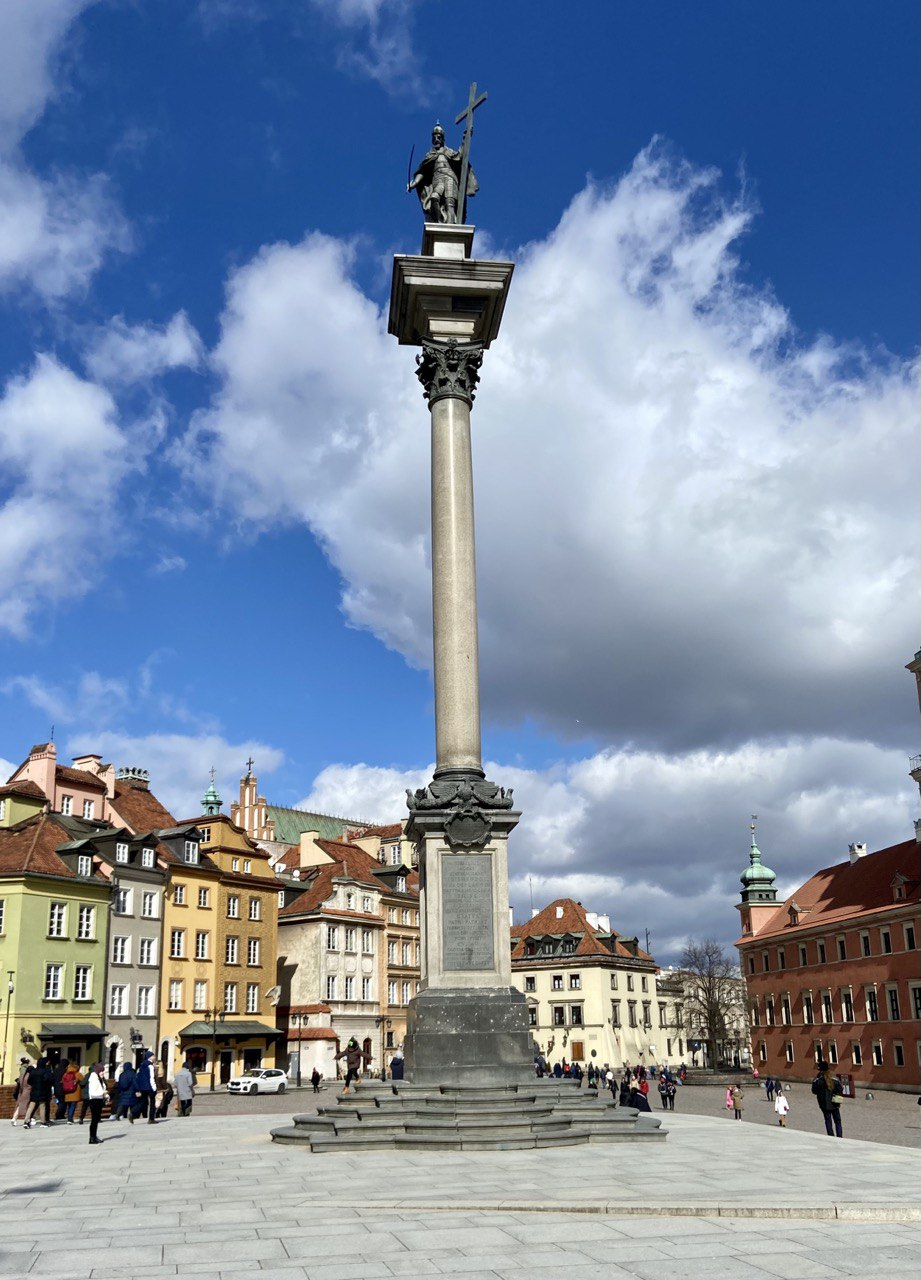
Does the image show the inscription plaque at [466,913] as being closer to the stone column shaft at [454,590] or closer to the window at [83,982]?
the stone column shaft at [454,590]

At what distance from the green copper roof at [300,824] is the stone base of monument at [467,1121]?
94.1 metres

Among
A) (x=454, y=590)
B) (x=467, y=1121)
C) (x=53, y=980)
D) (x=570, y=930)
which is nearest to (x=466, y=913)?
(x=467, y=1121)

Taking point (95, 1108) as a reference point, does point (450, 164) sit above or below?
above

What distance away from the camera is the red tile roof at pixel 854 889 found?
81812mm

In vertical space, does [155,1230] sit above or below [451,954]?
below

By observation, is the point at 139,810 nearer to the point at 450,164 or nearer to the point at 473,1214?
the point at 450,164

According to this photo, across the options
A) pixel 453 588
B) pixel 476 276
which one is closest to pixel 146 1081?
pixel 453 588

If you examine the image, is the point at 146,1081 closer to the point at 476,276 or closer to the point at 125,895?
the point at 476,276

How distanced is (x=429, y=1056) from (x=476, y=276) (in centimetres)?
1678

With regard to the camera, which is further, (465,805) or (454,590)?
(454,590)

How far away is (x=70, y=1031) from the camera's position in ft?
175

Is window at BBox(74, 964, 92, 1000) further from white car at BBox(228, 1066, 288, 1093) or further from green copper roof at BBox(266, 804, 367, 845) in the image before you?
green copper roof at BBox(266, 804, 367, 845)

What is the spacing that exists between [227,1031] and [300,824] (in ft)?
187

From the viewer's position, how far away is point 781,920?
10075 cm
